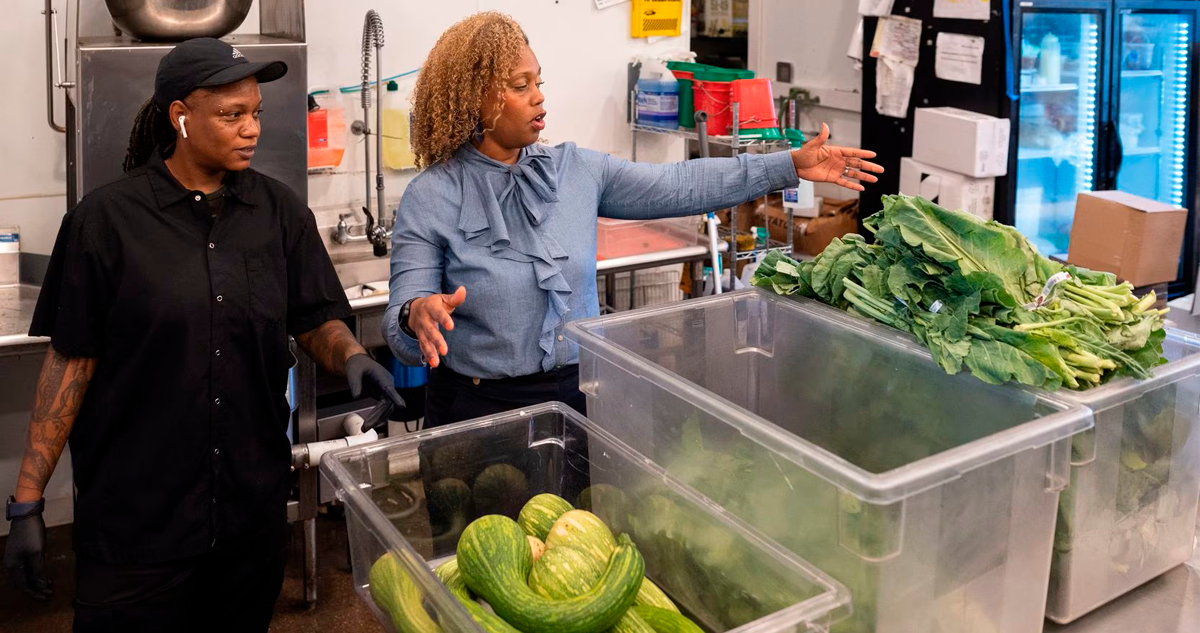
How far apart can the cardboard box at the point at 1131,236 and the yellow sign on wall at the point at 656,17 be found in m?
1.74

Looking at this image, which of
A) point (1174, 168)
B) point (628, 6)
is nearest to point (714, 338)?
point (628, 6)

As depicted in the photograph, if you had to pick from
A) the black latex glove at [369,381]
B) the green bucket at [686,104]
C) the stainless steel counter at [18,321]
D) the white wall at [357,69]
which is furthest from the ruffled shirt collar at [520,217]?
the green bucket at [686,104]

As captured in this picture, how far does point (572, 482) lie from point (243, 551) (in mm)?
858

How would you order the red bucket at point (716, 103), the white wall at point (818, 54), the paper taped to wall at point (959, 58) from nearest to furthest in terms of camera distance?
the red bucket at point (716, 103), the paper taped to wall at point (959, 58), the white wall at point (818, 54)

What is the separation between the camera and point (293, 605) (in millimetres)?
3396

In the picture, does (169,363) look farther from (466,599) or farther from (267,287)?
(466,599)

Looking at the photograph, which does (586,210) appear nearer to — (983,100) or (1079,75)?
(983,100)

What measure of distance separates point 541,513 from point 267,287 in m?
0.88

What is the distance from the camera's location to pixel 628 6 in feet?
14.5

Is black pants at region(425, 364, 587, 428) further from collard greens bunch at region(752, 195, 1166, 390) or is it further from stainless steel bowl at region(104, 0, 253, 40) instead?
stainless steel bowl at region(104, 0, 253, 40)

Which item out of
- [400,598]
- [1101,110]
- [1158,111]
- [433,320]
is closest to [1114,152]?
[1101,110]

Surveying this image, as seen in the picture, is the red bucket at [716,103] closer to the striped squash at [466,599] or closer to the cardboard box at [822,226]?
the cardboard box at [822,226]

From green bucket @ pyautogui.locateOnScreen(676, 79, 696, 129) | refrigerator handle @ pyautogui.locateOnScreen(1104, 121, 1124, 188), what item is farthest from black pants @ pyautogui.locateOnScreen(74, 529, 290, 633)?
refrigerator handle @ pyautogui.locateOnScreen(1104, 121, 1124, 188)

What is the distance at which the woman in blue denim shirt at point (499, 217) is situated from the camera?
229 cm
